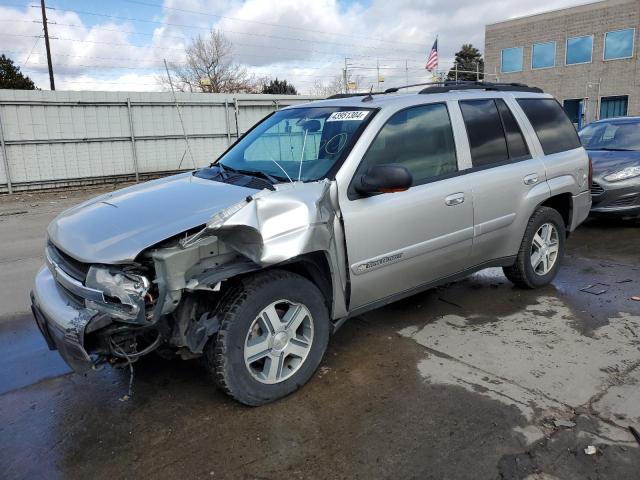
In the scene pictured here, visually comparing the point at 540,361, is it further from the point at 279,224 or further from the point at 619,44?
the point at 619,44

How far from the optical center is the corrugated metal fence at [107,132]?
13.3m

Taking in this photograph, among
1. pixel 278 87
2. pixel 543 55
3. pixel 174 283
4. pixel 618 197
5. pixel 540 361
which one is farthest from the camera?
pixel 278 87

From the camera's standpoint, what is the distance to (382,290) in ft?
11.8

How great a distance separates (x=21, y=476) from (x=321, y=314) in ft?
5.87

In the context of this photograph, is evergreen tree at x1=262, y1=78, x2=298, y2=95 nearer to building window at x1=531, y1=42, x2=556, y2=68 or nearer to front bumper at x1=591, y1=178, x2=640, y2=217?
building window at x1=531, y1=42, x2=556, y2=68

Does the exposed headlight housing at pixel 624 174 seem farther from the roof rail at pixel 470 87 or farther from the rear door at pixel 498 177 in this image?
the rear door at pixel 498 177

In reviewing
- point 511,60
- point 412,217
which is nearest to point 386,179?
point 412,217

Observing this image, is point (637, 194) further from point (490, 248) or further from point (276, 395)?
point (276, 395)

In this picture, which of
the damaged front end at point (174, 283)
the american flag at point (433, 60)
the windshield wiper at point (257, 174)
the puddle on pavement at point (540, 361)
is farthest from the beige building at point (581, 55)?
the damaged front end at point (174, 283)

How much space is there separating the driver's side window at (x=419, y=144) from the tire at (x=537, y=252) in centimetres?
123

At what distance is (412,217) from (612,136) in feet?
21.3

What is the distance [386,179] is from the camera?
10.6 ft

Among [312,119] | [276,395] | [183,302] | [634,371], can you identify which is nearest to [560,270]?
[634,371]

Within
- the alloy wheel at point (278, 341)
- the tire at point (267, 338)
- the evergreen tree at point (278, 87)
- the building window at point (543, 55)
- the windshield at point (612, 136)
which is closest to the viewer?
the tire at point (267, 338)
